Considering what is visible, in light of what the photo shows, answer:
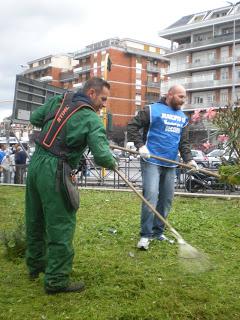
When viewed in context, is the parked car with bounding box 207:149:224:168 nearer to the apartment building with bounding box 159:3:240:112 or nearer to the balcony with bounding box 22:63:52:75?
the apartment building with bounding box 159:3:240:112

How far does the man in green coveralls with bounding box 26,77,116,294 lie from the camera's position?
3.79m

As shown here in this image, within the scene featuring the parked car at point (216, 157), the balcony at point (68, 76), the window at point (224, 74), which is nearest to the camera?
the parked car at point (216, 157)

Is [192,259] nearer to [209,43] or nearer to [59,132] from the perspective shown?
[59,132]

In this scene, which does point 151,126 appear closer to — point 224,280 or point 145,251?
point 145,251

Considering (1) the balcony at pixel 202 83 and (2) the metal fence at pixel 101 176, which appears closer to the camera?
(2) the metal fence at pixel 101 176

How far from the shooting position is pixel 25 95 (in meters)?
11.2

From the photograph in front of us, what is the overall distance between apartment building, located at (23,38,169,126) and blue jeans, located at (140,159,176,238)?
75058 millimetres

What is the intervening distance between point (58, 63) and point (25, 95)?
95.3 m

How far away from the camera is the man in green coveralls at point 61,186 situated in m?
3.79

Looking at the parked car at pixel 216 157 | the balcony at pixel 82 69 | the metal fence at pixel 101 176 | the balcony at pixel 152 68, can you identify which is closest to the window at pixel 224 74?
the balcony at pixel 152 68

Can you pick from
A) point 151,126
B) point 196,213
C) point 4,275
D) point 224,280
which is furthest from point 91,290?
point 196,213

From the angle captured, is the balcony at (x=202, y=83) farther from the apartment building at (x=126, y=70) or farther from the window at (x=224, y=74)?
the apartment building at (x=126, y=70)

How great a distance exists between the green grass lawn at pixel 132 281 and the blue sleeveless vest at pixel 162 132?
3.53ft

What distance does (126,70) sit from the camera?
8700 centimetres
